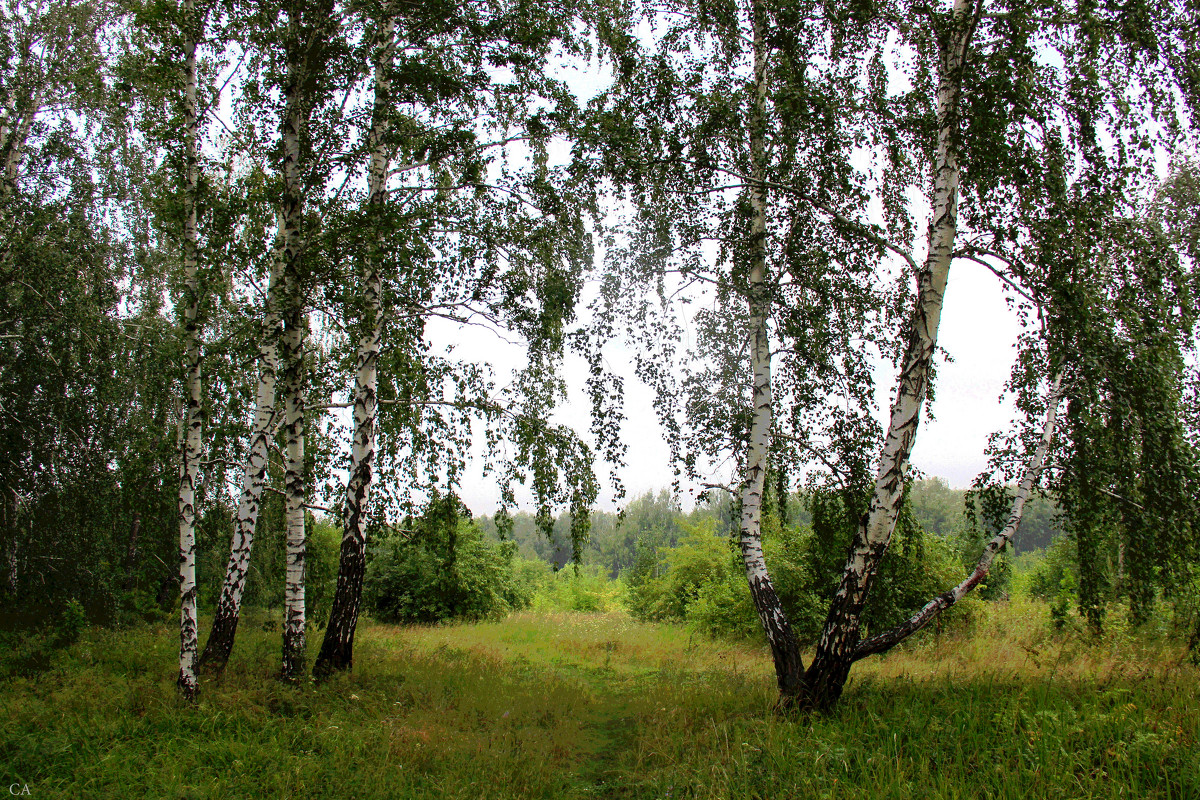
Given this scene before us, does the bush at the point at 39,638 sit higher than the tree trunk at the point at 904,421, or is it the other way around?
the tree trunk at the point at 904,421

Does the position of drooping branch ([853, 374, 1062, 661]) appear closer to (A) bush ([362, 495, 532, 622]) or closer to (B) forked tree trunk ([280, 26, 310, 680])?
(B) forked tree trunk ([280, 26, 310, 680])

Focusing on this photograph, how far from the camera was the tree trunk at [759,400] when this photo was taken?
684cm

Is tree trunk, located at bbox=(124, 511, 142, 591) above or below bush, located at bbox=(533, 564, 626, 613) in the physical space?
above

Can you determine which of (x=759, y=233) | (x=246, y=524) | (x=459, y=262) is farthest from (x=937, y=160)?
(x=246, y=524)

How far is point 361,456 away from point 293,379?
1.53 metres

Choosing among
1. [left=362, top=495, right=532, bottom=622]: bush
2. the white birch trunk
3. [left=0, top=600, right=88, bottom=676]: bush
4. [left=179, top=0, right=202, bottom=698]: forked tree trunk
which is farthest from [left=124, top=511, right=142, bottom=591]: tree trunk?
[left=179, top=0, right=202, bottom=698]: forked tree trunk

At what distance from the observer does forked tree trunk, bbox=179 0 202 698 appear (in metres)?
Answer: 6.18

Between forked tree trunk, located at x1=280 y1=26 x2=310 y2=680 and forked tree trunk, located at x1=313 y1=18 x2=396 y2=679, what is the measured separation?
1.53 feet

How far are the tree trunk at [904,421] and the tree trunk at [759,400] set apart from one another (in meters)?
0.78

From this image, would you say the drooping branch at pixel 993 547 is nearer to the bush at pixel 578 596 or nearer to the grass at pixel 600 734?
the grass at pixel 600 734

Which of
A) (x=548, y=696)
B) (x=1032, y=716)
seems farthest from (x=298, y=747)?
(x=1032, y=716)

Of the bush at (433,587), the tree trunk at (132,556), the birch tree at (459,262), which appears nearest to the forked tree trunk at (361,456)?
the birch tree at (459,262)

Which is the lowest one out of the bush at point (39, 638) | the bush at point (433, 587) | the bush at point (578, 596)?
the bush at point (578, 596)

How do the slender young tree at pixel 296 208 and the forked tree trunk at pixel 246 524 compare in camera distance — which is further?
the forked tree trunk at pixel 246 524
